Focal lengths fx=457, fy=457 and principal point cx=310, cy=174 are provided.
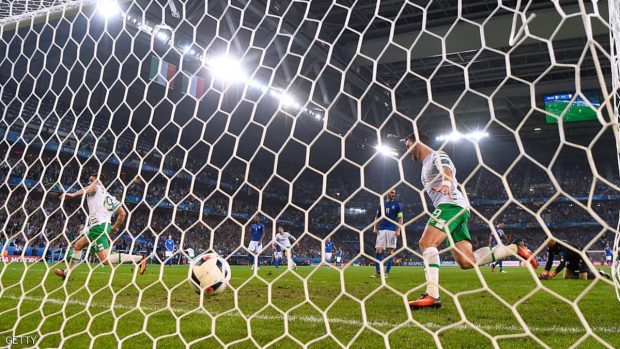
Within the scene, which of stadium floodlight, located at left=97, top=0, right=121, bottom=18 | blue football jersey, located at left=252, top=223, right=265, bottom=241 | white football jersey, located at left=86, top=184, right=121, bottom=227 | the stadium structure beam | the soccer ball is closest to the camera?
the soccer ball

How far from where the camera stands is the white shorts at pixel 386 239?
7840mm

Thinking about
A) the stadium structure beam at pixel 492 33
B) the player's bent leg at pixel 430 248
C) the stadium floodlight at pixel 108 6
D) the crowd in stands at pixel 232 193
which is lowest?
the crowd in stands at pixel 232 193

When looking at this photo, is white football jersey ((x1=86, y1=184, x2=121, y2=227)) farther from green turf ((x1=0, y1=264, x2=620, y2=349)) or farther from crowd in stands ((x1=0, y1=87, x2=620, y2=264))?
crowd in stands ((x1=0, y1=87, x2=620, y2=264))

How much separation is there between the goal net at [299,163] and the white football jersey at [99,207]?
0.05 meters

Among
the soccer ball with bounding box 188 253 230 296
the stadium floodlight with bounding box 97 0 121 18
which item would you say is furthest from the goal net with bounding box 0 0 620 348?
the soccer ball with bounding box 188 253 230 296

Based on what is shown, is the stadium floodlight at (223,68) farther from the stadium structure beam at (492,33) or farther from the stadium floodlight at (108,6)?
the stadium structure beam at (492,33)

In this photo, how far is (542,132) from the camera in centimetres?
2541

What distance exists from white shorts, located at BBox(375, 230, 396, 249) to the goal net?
2.2 inches

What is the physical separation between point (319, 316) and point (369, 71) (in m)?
15.5

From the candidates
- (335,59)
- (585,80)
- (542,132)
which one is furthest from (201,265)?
(542,132)

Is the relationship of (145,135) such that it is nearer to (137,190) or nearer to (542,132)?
Answer: (137,190)

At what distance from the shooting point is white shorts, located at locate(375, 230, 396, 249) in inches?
309

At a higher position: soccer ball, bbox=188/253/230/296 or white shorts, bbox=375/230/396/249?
soccer ball, bbox=188/253/230/296

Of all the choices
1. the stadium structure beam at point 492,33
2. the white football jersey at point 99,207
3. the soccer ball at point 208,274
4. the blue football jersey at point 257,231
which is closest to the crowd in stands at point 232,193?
the stadium structure beam at point 492,33
